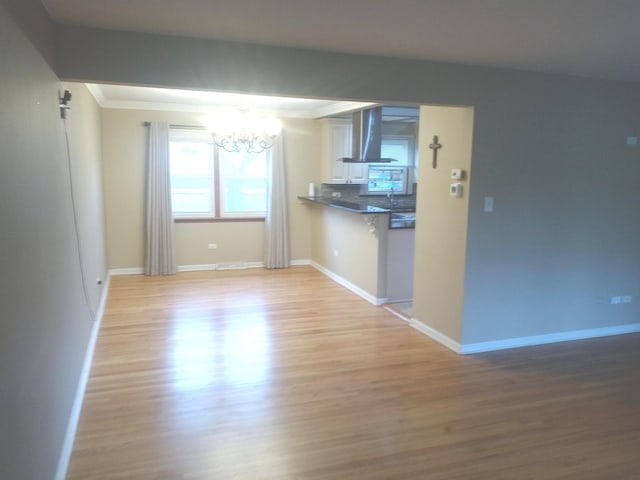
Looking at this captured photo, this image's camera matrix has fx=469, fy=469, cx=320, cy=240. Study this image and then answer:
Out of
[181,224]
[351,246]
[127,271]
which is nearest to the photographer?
[351,246]

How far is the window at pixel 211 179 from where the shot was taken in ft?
21.8

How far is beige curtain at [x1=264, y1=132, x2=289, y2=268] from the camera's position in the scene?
22.5 ft

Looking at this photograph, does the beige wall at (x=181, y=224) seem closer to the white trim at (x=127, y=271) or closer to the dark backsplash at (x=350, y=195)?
the white trim at (x=127, y=271)

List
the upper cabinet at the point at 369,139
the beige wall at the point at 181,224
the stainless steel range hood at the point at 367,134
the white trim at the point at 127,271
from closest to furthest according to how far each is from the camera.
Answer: the stainless steel range hood at the point at 367,134 < the upper cabinet at the point at 369,139 < the beige wall at the point at 181,224 < the white trim at the point at 127,271

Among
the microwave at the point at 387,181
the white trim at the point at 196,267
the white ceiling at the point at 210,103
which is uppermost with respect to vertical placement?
the white ceiling at the point at 210,103

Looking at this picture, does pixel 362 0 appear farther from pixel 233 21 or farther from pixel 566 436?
pixel 566 436

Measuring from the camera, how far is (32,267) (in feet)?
6.06

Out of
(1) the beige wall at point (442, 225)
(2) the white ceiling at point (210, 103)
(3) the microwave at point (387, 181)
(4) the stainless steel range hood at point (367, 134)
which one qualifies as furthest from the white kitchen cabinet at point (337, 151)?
(1) the beige wall at point (442, 225)

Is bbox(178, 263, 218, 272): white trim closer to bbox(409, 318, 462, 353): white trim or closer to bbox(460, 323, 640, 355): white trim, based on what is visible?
bbox(409, 318, 462, 353): white trim

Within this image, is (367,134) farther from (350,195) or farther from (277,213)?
(277,213)

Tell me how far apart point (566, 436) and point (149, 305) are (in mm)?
4064

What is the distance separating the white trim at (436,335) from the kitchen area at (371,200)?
43 centimetres

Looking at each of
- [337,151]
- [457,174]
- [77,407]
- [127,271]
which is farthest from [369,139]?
[77,407]

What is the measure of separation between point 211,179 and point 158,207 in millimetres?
863
